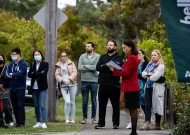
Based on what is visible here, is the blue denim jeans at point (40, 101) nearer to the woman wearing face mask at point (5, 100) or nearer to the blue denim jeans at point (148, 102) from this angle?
the woman wearing face mask at point (5, 100)

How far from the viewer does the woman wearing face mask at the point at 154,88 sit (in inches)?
524

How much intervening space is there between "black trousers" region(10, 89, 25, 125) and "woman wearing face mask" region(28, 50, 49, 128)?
306mm

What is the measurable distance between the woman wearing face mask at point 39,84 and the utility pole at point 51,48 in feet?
4.81

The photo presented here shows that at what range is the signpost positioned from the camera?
50.7 feet

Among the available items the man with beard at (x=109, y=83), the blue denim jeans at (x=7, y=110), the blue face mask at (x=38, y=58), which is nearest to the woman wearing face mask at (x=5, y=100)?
the blue denim jeans at (x=7, y=110)

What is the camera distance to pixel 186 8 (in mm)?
7469

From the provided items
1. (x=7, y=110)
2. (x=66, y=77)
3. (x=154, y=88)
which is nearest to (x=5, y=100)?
(x=7, y=110)

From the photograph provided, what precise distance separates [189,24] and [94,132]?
583 cm

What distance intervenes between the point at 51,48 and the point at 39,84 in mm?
1941

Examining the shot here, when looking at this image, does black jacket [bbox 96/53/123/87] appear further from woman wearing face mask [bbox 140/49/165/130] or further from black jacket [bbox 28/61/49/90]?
black jacket [bbox 28/61/49/90]

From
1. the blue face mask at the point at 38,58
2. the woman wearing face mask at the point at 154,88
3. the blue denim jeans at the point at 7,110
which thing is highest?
the blue face mask at the point at 38,58

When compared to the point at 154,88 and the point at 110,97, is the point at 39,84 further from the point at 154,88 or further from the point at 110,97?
the point at 154,88

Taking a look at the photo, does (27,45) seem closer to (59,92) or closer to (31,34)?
(31,34)

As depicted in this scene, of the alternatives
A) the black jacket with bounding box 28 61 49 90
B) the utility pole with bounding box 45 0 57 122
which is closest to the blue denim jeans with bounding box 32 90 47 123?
the black jacket with bounding box 28 61 49 90
